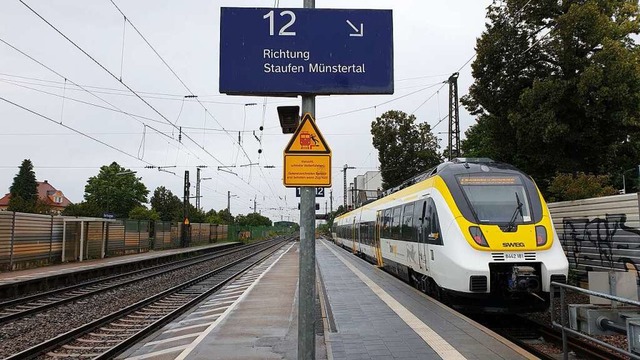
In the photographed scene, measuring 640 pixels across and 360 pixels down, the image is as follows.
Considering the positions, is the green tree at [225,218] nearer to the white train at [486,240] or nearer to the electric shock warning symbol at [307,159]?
the white train at [486,240]

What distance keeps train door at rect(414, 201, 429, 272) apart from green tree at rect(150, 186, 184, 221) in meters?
70.4

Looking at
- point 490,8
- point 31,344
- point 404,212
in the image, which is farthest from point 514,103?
point 31,344

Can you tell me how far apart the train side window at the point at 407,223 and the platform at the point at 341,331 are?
4.61 ft

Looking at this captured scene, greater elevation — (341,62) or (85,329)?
(341,62)

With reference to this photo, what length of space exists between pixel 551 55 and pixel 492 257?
12.0m

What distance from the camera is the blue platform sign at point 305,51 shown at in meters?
5.07

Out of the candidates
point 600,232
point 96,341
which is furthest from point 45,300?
point 600,232

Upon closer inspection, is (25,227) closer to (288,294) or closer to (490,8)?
(288,294)

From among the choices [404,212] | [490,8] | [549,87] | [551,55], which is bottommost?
[404,212]

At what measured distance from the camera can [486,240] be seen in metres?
9.40

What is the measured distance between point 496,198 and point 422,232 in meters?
2.24

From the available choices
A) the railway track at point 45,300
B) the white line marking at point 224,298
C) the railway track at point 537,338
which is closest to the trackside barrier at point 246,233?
the railway track at point 45,300

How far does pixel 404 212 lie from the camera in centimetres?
1470

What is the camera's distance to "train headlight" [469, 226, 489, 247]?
30.8ft
